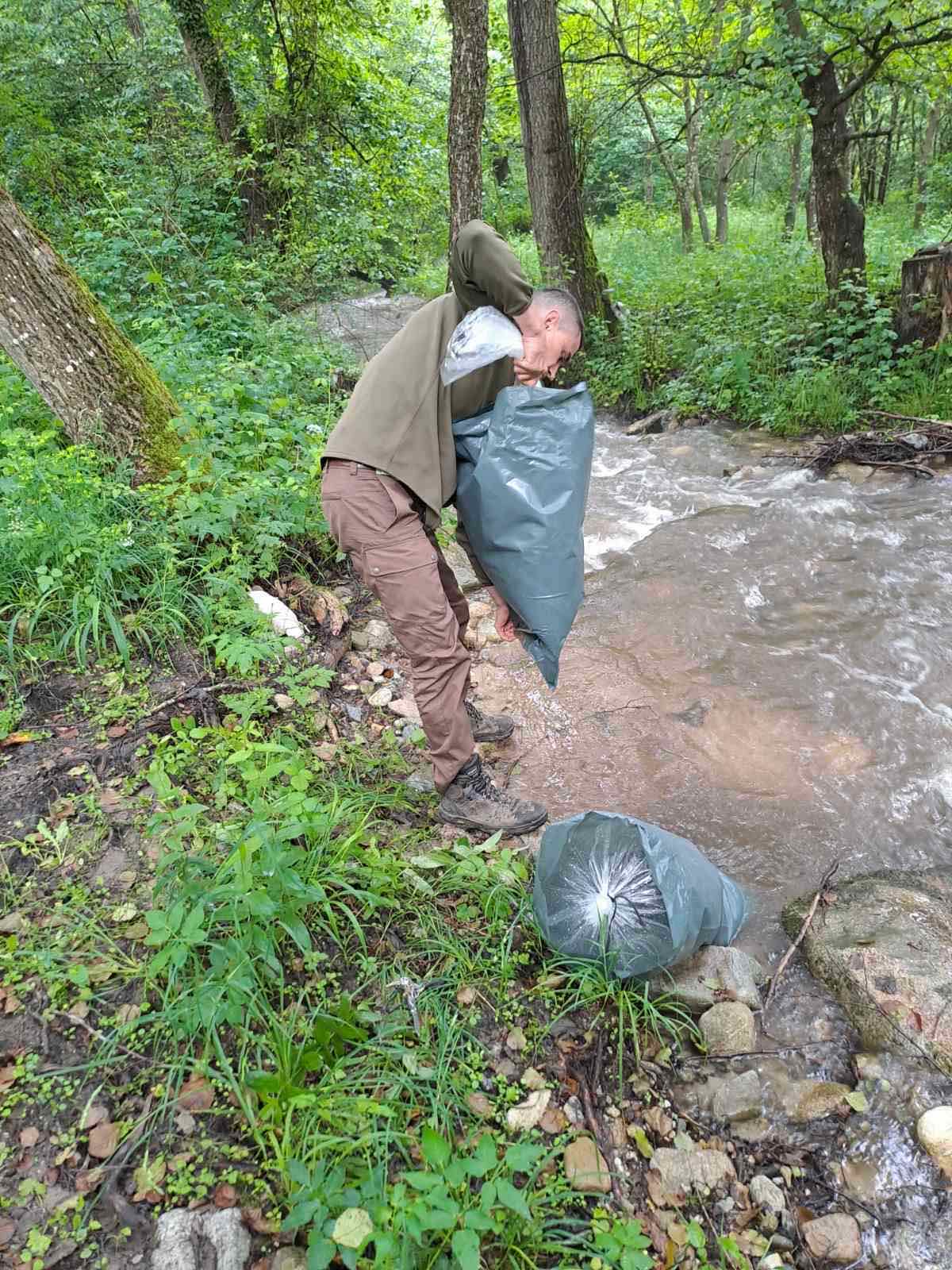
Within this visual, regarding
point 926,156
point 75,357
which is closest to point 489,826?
point 75,357

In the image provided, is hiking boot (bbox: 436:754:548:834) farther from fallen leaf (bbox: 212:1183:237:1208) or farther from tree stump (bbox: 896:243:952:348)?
tree stump (bbox: 896:243:952:348)

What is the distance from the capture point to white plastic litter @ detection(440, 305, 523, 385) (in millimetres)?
2072

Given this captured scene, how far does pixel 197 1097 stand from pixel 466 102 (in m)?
6.40

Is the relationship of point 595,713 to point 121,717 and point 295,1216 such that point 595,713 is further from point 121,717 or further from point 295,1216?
point 295,1216

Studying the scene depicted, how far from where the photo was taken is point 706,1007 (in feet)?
6.43

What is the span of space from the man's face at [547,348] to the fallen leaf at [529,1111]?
6.23ft

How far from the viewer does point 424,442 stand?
7.19 ft

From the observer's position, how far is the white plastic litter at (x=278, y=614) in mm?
3232

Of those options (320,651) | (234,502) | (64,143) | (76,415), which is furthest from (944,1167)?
(64,143)

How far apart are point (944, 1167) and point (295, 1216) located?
1.44 meters

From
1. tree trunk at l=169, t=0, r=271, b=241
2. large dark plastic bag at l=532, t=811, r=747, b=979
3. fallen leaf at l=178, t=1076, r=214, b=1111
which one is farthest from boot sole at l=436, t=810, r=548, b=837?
tree trunk at l=169, t=0, r=271, b=241

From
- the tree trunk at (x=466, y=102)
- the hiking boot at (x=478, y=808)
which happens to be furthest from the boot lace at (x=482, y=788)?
the tree trunk at (x=466, y=102)

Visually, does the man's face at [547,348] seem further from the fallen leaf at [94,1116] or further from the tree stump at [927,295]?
the tree stump at [927,295]

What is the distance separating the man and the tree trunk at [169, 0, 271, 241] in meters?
6.14
